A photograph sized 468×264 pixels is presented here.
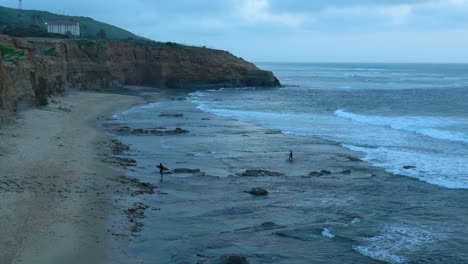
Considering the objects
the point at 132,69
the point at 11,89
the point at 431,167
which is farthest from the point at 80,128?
the point at 132,69

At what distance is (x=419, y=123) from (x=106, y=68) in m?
38.2

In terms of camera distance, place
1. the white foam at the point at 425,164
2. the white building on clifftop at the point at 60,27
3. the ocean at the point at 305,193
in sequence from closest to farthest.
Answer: the ocean at the point at 305,193
the white foam at the point at 425,164
the white building on clifftop at the point at 60,27

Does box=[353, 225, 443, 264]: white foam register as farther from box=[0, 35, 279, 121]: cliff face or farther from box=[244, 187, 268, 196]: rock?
box=[0, 35, 279, 121]: cliff face

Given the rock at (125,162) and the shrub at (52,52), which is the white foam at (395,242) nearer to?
the rock at (125,162)

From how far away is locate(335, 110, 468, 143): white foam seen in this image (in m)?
30.4

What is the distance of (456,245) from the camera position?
12.3 meters

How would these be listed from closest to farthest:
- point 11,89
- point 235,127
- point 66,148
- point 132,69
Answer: point 66,148 → point 11,89 → point 235,127 → point 132,69

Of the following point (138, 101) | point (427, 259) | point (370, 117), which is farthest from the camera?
point (138, 101)

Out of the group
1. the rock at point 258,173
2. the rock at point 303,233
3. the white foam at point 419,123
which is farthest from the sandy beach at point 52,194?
the white foam at point 419,123

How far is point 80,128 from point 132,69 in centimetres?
4172

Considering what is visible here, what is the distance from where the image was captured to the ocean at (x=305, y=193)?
38.7ft

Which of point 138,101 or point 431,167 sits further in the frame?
point 138,101

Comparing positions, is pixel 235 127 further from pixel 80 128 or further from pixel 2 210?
pixel 2 210

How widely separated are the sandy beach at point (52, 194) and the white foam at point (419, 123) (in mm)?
19865
